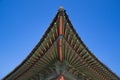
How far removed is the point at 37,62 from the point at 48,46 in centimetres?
101

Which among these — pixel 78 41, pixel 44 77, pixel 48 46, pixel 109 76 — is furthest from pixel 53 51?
pixel 109 76

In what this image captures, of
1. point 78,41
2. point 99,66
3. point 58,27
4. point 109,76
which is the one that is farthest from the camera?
point 109,76

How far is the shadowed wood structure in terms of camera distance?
7316 mm

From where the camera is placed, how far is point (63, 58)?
8.18 metres

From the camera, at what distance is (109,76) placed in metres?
9.40

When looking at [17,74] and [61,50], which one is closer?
[61,50]

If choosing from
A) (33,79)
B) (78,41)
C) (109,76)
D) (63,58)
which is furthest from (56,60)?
(109,76)

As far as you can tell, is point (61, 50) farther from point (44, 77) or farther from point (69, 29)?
point (44, 77)

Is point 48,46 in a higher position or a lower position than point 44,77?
higher

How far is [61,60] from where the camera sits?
26.8ft

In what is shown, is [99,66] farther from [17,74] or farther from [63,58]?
[17,74]

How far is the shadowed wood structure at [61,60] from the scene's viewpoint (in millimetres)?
7316

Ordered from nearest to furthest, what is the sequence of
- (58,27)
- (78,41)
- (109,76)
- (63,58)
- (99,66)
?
(58,27) < (78,41) < (63,58) < (99,66) < (109,76)

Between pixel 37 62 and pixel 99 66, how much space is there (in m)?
2.32
